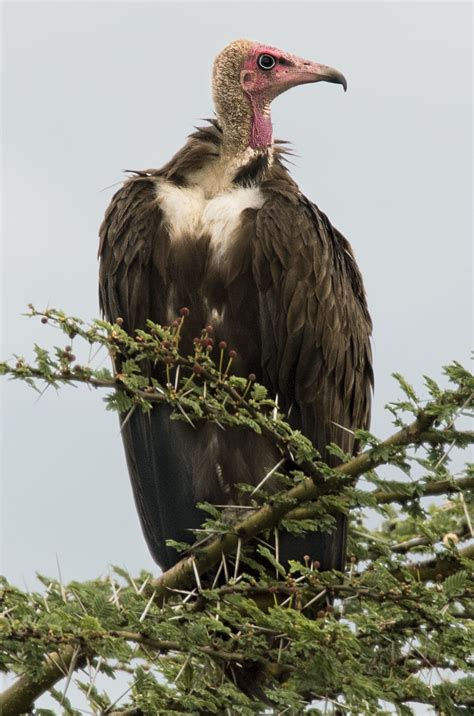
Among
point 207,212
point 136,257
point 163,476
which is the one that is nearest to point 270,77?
point 207,212

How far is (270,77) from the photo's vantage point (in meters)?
7.37

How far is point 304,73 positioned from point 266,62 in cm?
24

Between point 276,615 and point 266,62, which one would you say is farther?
point 266,62

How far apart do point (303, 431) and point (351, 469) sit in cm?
190

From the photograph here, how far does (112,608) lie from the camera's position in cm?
450

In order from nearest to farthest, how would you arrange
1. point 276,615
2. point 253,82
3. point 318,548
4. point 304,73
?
1. point 276,615
2. point 318,548
3. point 253,82
4. point 304,73

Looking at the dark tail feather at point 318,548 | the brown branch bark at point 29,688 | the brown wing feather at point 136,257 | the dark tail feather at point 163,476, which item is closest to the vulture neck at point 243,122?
the brown wing feather at point 136,257

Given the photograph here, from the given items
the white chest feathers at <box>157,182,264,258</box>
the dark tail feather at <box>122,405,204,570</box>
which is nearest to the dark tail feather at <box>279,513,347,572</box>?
the dark tail feather at <box>122,405,204,570</box>

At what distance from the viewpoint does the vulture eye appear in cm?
734

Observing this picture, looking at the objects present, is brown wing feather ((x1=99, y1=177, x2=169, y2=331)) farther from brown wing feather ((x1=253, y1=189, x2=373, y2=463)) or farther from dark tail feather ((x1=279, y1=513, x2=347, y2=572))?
dark tail feather ((x1=279, y1=513, x2=347, y2=572))

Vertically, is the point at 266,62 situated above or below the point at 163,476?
above

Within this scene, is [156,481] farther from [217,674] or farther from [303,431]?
[217,674]

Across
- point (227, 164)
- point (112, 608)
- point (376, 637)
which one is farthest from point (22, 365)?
point (227, 164)

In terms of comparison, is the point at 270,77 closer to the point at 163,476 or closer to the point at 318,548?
the point at 163,476
